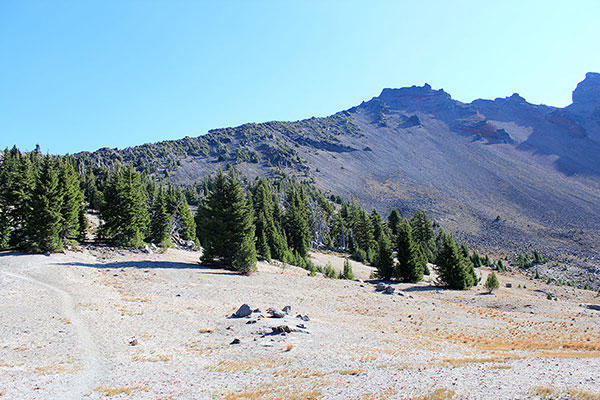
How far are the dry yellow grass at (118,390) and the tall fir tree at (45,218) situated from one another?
27.6 metres

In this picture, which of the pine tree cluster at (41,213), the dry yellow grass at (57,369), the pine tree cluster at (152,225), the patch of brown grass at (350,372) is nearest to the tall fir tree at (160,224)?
the pine tree cluster at (152,225)

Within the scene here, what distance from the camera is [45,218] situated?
105 feet

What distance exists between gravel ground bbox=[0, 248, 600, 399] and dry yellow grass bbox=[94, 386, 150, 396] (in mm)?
55

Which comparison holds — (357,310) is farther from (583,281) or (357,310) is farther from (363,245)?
(583,281)

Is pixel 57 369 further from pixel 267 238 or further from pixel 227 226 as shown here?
pixel 267 238

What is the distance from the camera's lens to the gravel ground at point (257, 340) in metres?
10.9

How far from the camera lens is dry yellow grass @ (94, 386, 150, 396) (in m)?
10.6

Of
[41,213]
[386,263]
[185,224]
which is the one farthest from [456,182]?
[41,213]

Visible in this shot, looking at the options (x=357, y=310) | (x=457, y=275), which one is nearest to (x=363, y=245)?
(x=457, y=275)

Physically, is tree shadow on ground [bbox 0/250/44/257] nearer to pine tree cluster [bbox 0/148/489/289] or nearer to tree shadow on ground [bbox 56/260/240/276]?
pine tree cluster [bbox 0/148/489/289]

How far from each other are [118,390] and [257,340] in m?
6.37

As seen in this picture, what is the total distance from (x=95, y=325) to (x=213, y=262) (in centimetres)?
1840

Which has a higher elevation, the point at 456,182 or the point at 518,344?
the point at 456,182

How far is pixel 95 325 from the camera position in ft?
55.9
